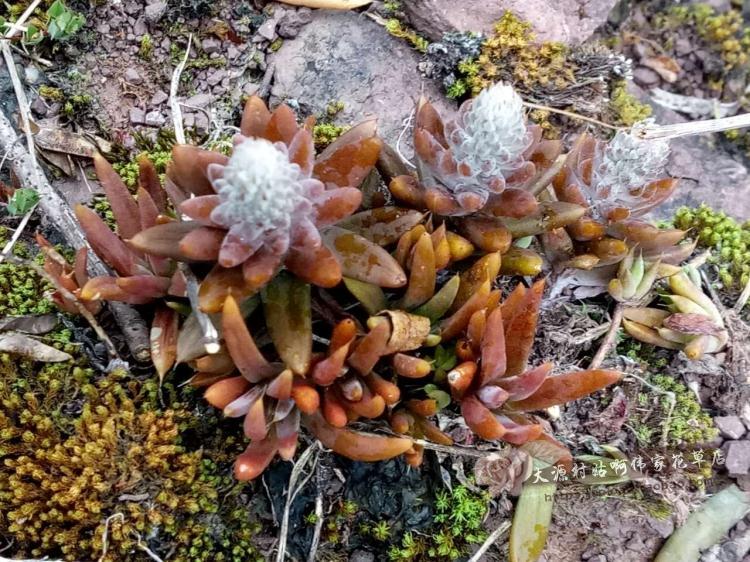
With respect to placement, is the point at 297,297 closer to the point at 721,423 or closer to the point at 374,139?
the point at 374,139

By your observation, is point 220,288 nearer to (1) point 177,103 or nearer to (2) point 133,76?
(1) point 177,103

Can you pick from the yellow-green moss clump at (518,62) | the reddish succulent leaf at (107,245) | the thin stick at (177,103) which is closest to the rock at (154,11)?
the thin stick at (177,103)

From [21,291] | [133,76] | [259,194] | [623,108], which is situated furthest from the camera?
[623,108]

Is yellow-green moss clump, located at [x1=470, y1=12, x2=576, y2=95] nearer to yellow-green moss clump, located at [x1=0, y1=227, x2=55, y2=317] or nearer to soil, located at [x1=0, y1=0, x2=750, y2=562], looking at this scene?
soil, located at [x1=0, y1=0, x2=750, y2=562]

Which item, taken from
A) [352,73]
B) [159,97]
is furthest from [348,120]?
[159,97]

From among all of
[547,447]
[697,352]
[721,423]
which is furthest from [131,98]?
[721,423]

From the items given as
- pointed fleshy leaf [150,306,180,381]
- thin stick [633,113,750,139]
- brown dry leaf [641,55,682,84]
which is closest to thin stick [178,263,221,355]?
pointed fleshy leaf [150,306,180,381]
